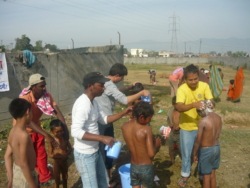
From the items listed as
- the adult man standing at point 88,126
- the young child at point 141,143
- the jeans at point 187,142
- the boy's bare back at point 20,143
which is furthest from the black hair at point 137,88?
the boy's bare back at point 20,143

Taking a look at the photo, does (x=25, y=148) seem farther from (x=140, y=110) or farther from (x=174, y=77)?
(x=174, y=77)

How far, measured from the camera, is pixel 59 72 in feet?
25.2

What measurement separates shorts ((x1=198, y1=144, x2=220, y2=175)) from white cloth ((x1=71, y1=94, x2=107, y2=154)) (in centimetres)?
145

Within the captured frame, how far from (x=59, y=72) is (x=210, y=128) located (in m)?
5.69

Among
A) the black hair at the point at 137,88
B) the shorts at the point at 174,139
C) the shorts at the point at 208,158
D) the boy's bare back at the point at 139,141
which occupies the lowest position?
the shorts at the point at 174,139

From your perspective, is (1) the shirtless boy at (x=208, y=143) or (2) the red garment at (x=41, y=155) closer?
(1) the shirtless boy at (x=208, y=143)

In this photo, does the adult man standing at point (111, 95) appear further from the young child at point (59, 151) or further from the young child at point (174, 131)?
the young child at point (174, 131)

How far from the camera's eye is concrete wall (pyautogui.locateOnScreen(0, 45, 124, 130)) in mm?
6242

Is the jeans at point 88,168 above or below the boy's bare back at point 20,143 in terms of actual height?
below

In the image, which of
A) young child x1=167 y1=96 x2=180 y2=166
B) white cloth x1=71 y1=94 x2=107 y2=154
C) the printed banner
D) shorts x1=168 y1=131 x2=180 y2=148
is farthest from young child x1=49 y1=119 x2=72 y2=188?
the printed banner

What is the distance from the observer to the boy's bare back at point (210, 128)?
3.05m

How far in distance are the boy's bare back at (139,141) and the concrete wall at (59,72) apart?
4465 millimetres

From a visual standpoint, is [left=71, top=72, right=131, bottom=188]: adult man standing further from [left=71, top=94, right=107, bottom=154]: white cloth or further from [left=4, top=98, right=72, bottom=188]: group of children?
[left=4, top=98, right=72, bottom=188]: group of children

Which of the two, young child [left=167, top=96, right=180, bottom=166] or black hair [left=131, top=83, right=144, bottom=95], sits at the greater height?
black hair [left=131, top=83, right=144, bottom=95]
